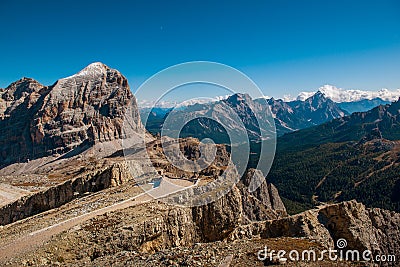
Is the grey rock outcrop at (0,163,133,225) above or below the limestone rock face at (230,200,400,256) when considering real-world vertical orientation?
above

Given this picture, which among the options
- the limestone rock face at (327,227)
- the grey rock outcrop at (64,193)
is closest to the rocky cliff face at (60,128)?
the grey rock outcrop at (64,193)

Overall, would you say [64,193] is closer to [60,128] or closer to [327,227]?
[327,227]

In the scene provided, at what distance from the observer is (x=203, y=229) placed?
31.9 m

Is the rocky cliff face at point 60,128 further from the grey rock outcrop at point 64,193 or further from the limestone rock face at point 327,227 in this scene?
the limestone rock face at point 327,227

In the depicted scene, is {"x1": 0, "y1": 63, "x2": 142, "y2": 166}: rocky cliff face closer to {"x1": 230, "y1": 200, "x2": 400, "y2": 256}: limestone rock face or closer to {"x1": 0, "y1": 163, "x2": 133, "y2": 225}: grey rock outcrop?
{"x1": 0, "y1": 163, "x2": 133, "y2": 225}: grey rock outcrop

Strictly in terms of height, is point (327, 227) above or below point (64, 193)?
below

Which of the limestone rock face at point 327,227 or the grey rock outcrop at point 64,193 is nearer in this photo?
the limestone rock face at point 327,227

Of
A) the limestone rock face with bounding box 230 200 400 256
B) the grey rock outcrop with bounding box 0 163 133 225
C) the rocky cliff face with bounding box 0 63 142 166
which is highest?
the rocky cliff face with bounding box 0 63 142 166

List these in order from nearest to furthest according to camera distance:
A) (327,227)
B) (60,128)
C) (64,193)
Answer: (327,227)
(64,193)
(60,128)

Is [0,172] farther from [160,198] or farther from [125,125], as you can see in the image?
[160,198]

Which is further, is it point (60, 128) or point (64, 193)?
point (60, 128)

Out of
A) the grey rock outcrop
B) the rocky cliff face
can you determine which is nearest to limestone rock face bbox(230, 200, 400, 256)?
the grey rock outcrop

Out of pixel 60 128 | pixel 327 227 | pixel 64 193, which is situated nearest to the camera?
pixel 327 227

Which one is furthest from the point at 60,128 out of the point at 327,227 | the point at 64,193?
the point at 327,227
